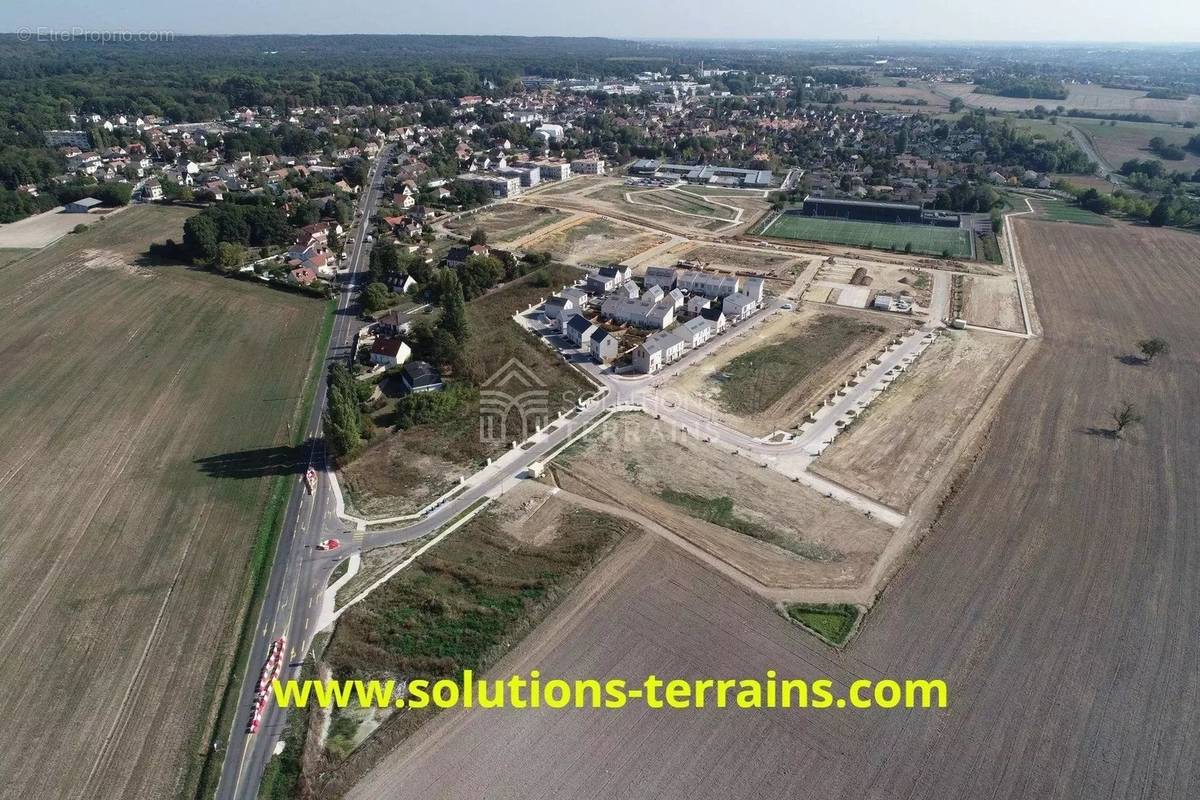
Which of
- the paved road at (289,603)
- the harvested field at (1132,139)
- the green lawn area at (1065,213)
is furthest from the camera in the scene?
the harvested field at (1132,139)

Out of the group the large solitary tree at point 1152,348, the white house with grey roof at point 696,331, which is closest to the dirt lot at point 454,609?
the white house with grey roof at point 696,331

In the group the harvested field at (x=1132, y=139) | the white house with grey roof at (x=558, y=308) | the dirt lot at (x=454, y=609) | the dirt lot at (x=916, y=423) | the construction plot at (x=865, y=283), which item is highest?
the harvested field at (x=1132, y=139)

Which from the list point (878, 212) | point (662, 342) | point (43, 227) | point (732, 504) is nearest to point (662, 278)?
point (662, 342)

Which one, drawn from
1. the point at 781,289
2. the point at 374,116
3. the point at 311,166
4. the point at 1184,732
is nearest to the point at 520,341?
the point at 781,289

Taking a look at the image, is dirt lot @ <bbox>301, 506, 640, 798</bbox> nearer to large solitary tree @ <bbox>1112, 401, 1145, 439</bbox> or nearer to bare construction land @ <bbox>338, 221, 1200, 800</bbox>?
bare construction land @ <bbox>338, 221, 1200, 800</bbox>

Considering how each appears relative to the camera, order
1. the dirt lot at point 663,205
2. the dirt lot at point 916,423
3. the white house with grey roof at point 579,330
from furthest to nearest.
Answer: the dirt lot at point 663,205
the white house with grey roof at point 579,330
the dirt lot at point 916,423

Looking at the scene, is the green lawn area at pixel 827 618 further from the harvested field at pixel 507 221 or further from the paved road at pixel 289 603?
the harvested field at pixel 507 221

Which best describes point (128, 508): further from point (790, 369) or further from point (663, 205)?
point (663, 205)
